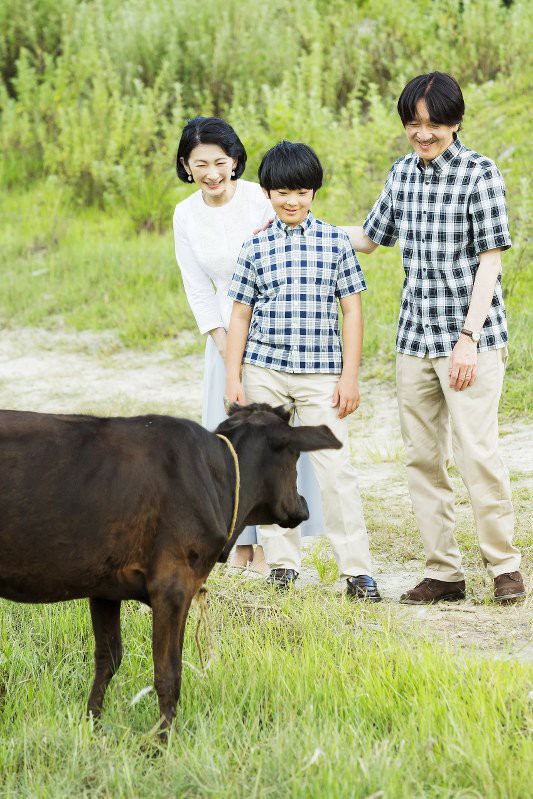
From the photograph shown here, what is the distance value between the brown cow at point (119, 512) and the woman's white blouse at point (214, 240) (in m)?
1.69

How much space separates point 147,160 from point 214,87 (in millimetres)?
2005

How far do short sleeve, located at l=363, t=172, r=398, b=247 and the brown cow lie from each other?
148 centimetres

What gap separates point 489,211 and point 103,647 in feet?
7.50

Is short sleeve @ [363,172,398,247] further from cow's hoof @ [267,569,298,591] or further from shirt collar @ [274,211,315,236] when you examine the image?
cow's hoof @ [267,569,298,591]

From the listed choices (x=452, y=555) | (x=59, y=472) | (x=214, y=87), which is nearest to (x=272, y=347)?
(x=452, y=555)

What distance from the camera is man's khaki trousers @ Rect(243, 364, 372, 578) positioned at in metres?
4.71

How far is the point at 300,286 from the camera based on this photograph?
15.3 ft

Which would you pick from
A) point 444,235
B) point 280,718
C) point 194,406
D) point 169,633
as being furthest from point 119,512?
point 194,406

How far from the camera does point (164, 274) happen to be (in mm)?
10727

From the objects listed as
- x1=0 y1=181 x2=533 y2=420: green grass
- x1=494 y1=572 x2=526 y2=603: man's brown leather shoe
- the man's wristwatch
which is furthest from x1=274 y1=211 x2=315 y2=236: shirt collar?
x1=0 y1=181 x2=533 y2=420: green grass

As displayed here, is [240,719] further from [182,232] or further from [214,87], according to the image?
[214,87]

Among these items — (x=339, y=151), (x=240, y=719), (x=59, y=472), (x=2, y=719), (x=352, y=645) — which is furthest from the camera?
(x=339, y=151)

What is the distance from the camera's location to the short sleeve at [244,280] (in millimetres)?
4734

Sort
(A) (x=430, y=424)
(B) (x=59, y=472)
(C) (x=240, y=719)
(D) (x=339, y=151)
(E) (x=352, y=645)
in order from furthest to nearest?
(D) (x=339, y=151) → (A) (x=430, y=424) → (E) (x=352, y=645) → (C) (x=240, y=719) → (B) (x=59, y=472)
